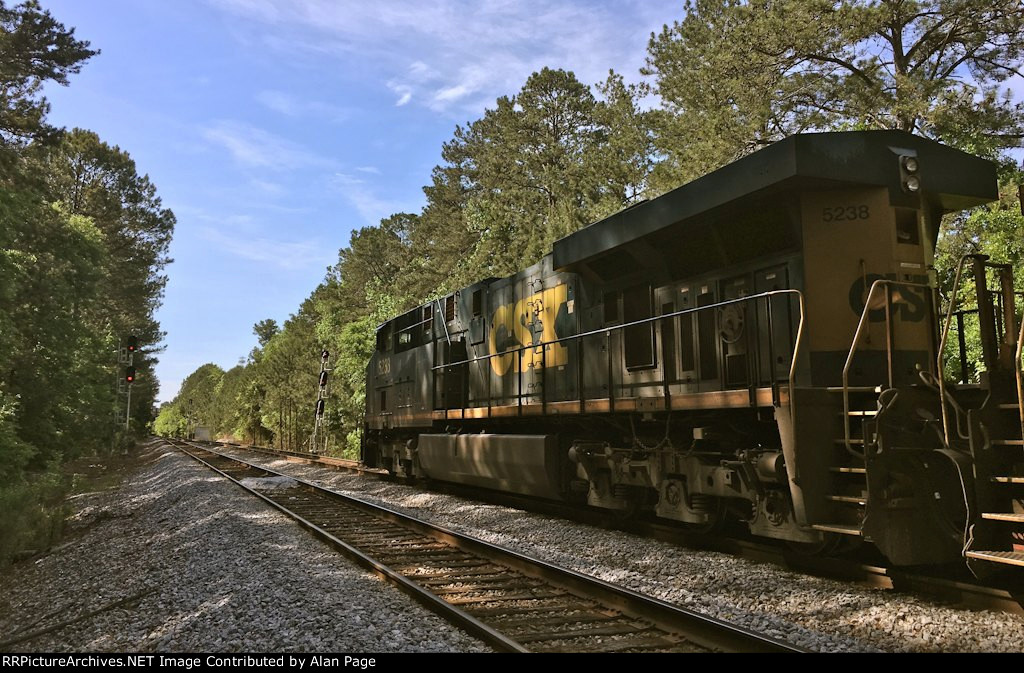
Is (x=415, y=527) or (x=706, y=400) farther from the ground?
(x=706, y=400)

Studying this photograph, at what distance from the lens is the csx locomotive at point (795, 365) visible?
15.4 feet

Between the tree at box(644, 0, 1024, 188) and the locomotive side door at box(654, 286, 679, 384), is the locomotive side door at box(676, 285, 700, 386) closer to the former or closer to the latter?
the locomotive side door at box(654, 286, 679, 384)

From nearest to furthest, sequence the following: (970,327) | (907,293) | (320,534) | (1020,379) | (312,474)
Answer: (1020,379) → (907,293) → (320,534) → (970,327) → (312,474)

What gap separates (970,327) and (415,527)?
34.2ft

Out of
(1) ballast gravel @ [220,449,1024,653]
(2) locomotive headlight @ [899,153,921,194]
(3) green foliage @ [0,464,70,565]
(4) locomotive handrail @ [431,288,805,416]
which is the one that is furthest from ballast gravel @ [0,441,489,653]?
(2) locomotive headlight @ [899,153,921,194]

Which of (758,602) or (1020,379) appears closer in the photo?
(1020,379)

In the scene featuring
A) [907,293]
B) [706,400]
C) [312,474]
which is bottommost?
[312,474]

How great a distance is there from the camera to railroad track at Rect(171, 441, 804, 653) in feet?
12.7

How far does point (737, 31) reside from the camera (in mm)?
15383

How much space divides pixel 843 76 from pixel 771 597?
46.9ft

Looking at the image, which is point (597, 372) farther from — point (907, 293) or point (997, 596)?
point (997, 596)

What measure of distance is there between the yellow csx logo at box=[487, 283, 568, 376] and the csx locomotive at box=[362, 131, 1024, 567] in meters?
0.11
